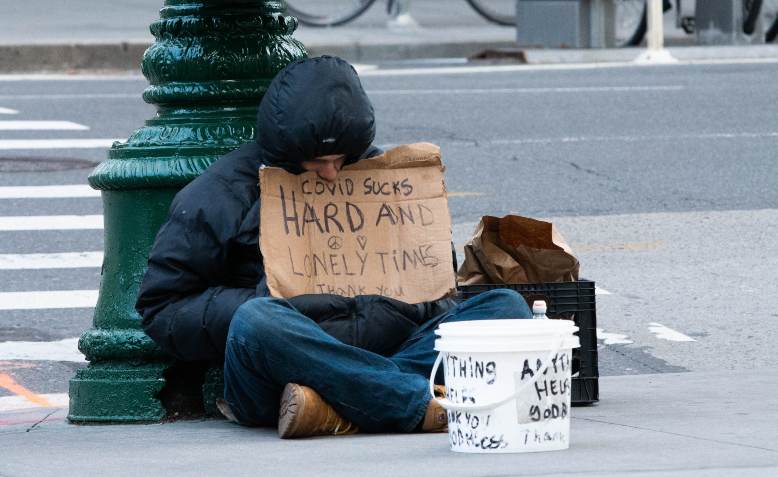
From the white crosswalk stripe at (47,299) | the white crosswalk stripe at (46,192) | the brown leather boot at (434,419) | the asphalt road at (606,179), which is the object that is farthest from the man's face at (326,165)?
the white crosswalk stripe at (46,192)

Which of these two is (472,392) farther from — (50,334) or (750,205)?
(750,205)

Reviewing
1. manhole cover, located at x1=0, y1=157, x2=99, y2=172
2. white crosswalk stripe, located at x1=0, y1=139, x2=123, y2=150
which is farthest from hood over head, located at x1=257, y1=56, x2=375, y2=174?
white crosswalk stripe, located at x1=0, y1=139, x2=123, y2=150

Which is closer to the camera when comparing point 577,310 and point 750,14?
point 577,310

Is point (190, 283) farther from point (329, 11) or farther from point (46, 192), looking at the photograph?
point (329, 11)

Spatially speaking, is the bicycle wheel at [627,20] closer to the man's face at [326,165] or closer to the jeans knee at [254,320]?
the man's face at [326,165]

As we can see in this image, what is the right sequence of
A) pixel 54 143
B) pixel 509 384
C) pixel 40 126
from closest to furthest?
1. pixel 509 384
2. pixel 54 143
3. pixel 40 126

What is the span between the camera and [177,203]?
4582 mm

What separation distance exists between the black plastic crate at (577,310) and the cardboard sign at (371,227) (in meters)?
0.26

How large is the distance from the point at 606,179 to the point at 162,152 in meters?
5.73

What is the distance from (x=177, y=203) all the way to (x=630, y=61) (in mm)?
12403

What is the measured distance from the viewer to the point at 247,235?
15.1ft

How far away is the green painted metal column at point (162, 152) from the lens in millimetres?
4977

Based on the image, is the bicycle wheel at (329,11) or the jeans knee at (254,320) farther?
the bicycle wheel at (329,11)

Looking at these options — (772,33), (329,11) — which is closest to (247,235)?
(772,33)
